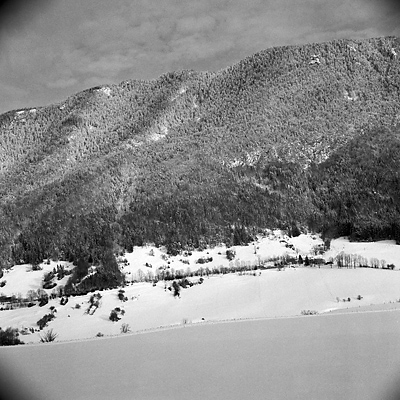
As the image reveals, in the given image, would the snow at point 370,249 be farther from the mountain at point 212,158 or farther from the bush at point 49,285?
the bush at point 49,285

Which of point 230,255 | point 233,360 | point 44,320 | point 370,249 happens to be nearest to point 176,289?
point 44,320

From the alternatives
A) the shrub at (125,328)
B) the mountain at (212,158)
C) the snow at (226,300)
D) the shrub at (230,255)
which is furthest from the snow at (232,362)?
the shrub at (230,255)

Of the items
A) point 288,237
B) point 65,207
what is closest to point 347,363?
point 288,237

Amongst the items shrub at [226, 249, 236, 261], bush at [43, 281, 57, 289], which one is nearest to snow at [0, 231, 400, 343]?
bush at [43, 281, 57, 289]

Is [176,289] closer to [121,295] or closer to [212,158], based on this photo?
[121,295]

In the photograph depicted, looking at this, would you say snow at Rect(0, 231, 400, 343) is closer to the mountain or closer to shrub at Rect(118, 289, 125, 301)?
shrub at Rect(118, 289, 125, 301)

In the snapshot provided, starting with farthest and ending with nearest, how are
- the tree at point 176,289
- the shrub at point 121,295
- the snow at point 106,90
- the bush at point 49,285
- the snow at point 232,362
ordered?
the snow at point 106,90 < the bush at point 49,285 < the tree at point 176,289 < the shrub at point 121,295 < the snow at point 232,362

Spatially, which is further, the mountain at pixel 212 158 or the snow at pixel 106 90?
the snow at pixel 106 90

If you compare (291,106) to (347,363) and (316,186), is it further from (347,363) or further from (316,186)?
(347,363)
